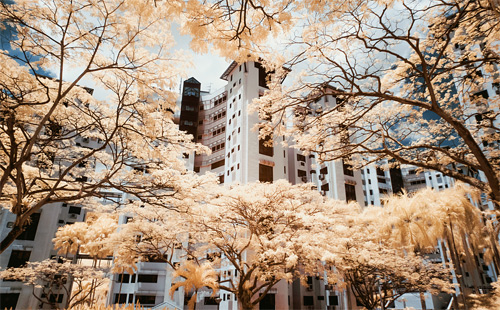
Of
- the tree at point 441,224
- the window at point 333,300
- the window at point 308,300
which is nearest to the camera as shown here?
the tree at point 441,224

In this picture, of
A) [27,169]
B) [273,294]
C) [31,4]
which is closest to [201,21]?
[31,4]

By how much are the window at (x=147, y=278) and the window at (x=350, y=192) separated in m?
26.3

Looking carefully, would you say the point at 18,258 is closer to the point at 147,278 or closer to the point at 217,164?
the point at 147,278

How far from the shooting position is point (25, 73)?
6625 millimetres

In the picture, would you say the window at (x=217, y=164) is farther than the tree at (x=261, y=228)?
Yes

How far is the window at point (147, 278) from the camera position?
29.8m

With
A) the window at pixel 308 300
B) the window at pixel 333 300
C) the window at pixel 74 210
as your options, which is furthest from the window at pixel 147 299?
the window at pixel 333 300

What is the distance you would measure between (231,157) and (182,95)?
52.3 feet

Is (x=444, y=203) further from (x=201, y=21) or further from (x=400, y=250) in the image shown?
(x=201, y=21)

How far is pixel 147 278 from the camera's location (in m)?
30.0

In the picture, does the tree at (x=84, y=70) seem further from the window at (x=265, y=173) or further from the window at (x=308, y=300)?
the window at (x=308, y=300)

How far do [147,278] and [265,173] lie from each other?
1813 centimetres

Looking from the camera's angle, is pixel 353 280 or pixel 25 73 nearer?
pixel 25 73

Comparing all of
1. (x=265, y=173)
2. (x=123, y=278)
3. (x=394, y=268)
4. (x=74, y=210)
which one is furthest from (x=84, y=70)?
(x=74, y=210)
